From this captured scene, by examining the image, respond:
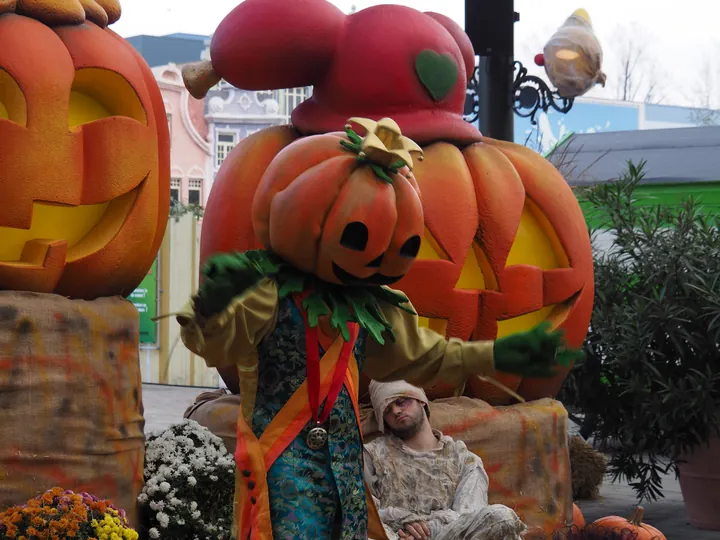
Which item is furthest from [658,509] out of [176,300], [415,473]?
[176,300]

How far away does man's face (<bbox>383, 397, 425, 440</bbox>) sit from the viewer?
16.4 feet

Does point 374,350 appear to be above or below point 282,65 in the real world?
below

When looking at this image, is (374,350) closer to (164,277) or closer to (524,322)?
(524,322)

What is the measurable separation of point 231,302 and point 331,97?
2.56m

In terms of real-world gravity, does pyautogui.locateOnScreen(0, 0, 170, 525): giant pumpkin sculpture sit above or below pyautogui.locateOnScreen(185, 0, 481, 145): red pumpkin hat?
below

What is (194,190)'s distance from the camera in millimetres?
28094

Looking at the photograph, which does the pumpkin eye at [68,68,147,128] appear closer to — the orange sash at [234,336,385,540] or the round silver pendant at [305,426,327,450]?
the orange sash at [234,336,385,540]

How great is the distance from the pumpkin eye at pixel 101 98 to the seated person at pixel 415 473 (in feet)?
5.21

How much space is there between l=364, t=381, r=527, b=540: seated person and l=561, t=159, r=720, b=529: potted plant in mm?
1988

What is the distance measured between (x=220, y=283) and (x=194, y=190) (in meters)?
25.2

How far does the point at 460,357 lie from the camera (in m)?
3.83

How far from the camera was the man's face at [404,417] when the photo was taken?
5.01 m

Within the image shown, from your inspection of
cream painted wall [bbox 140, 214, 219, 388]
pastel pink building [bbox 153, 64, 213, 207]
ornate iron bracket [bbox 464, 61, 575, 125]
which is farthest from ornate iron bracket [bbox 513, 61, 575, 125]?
pastel pink building [bbox 153, 64, 213, 207]

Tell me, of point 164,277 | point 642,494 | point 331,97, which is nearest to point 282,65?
point 331,97
